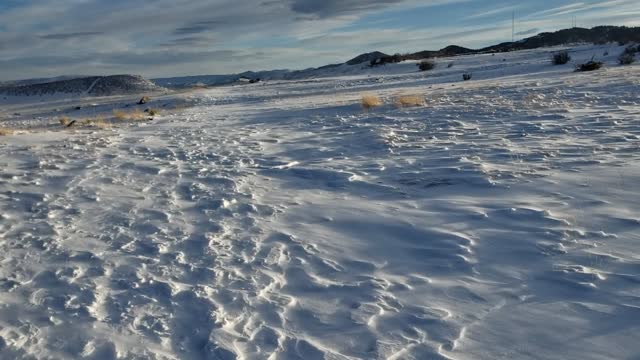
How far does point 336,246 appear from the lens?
16.6 ft

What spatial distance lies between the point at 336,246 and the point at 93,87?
1758 inches

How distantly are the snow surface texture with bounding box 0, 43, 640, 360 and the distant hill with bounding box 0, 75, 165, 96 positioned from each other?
3688 centimetres

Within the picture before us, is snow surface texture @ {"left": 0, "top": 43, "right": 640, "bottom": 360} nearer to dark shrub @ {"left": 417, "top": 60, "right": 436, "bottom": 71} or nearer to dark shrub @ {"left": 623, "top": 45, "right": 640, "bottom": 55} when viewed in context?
dark shrub @ {"left": 623, "top": 45, "right": 640, "bottom": 55}

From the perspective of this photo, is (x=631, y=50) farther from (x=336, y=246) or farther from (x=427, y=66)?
(x=336, y=246)

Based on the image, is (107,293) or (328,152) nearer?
(107,293)

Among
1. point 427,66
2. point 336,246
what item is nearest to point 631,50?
point 427,66

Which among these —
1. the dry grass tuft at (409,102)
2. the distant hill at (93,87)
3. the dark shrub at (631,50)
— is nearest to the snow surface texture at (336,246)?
the dry grass tuft at (409,102)

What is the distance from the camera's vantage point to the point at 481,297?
3920 mm

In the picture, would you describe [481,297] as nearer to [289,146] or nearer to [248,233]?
[248,233]

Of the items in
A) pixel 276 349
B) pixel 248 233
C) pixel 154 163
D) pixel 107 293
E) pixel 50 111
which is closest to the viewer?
pixel 276 349

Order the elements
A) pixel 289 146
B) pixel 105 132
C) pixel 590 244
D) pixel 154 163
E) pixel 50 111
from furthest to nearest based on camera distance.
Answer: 1. pixel 50 111
2. pixel 105 132
3. pixel 289 146
4. pixel 154 163
5. pixel 590 244

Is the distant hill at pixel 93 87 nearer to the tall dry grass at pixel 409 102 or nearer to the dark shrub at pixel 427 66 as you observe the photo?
the dark shrub at pixel 427 66

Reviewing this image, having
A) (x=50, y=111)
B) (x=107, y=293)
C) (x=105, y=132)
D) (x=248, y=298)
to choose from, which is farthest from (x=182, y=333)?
(x=50, y=111)

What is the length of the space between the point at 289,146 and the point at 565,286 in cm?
637
